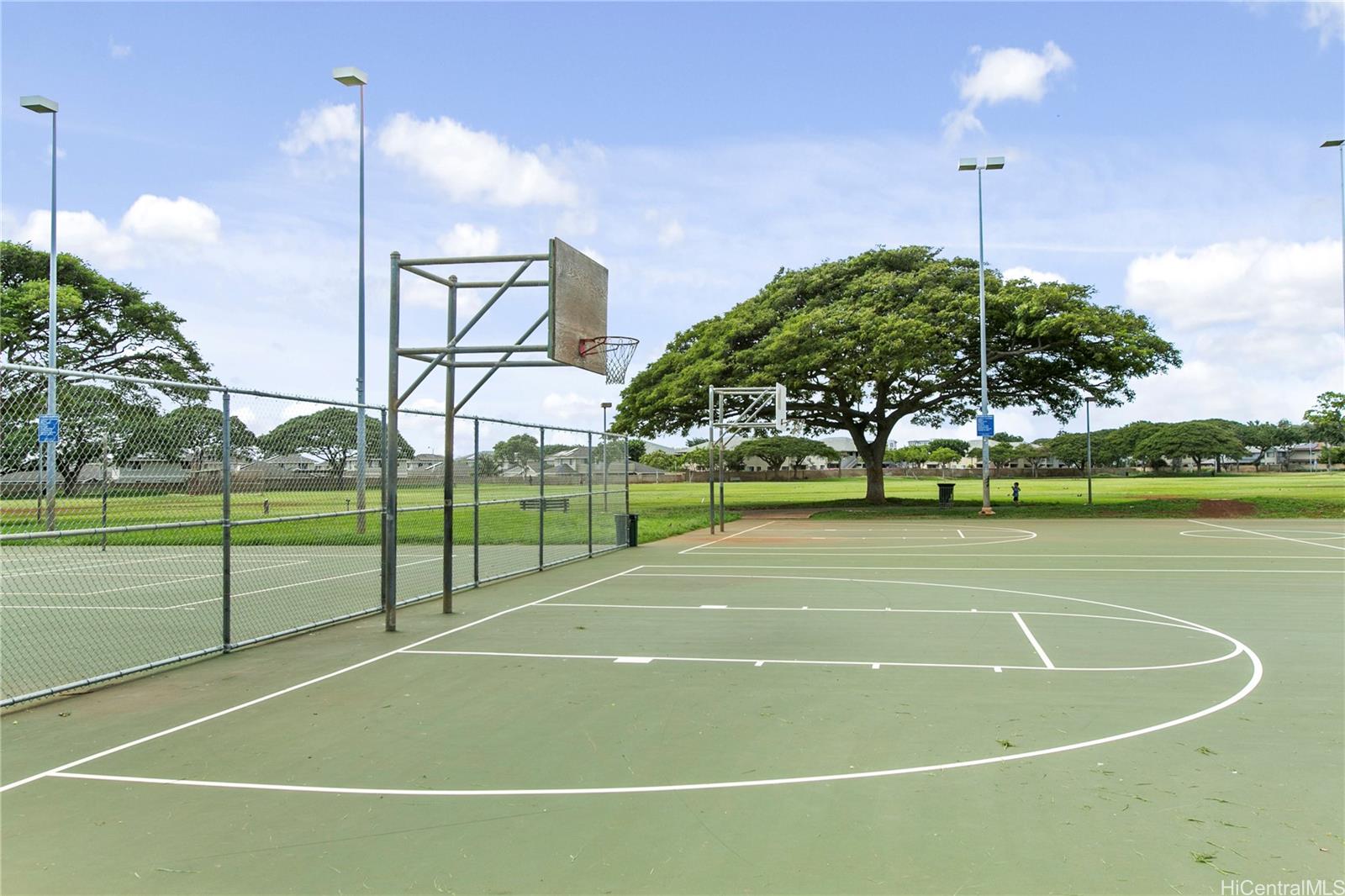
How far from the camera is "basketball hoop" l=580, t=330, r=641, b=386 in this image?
12094 mm

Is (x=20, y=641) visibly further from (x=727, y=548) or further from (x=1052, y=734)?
Result: (x=727, y=548)

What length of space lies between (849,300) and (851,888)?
3304 centimetres

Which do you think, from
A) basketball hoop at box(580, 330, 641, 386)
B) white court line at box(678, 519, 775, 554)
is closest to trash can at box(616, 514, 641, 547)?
white court line at box(678, 519, 775, 554)

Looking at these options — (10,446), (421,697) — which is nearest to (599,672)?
(421,697)

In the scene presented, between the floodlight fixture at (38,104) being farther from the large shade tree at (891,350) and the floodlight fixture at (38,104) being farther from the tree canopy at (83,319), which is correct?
the large shade tree at (891,350)

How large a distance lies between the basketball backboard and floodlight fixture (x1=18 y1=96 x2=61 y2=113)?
16.9m

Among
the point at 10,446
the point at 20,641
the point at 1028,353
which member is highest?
the point at 1028,353

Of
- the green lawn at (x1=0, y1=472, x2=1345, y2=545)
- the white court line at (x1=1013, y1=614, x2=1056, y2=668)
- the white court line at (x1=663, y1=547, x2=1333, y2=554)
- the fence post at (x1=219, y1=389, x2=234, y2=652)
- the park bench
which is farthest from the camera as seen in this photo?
the white court line at (x1=663, y1=547, x2=1333, y2=554)

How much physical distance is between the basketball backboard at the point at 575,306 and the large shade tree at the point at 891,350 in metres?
21.3

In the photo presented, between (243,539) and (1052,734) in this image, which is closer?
(1052,734)

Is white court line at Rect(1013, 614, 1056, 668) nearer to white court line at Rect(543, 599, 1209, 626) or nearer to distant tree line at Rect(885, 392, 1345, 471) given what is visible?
white court line at Rect(543, 599, 1209, 626)

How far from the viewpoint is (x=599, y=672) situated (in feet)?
28.5

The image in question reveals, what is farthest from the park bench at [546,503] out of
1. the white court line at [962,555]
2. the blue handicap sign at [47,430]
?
the blue handicap sign at [47,430]

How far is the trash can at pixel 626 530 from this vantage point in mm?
22109
